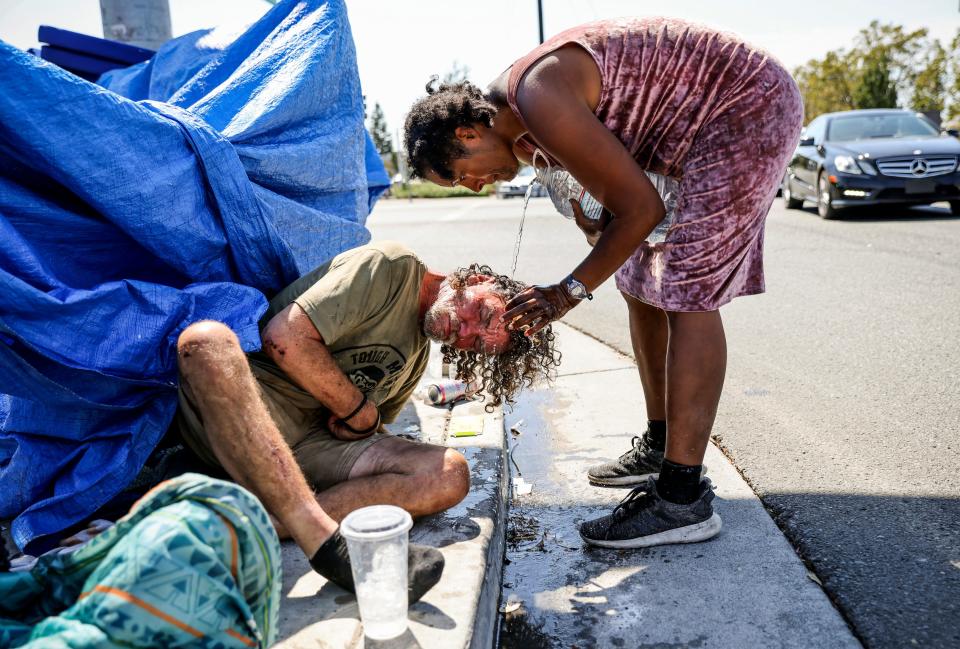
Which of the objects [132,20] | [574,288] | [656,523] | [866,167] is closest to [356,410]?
[574,288]

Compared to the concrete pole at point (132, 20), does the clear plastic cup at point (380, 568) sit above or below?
below

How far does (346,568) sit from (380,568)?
18cm

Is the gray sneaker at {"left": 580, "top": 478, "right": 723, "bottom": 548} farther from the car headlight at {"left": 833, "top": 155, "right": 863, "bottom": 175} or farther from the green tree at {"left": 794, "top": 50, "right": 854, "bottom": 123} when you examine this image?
the green tree at {"left": 794, "top": 50, "right": 854, "bottom": 123}

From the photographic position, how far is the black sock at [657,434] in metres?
2.86

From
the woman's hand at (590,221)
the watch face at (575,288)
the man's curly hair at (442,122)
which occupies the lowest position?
the watch face at (575,288)

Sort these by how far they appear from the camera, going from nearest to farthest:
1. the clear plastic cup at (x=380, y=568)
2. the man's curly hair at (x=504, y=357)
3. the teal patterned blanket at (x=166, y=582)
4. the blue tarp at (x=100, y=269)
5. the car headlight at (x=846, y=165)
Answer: the teal patterned blanket at (x=166, y=582) < the clear plastic cup at (x=380, y=568) < the blue tarp at (x=100, y=269) < the man's curly hair at (x=504, y=357) < the car headlight at (x=846, y=165)

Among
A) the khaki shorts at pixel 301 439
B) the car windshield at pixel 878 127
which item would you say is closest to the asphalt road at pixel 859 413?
the khaki shorts at pixel 301 439

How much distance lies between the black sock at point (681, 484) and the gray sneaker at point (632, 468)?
40 centimetres

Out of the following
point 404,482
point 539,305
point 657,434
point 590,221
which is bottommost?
point 657,434

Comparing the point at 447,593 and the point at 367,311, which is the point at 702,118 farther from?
the point at 447,593

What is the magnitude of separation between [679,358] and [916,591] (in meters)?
0.86

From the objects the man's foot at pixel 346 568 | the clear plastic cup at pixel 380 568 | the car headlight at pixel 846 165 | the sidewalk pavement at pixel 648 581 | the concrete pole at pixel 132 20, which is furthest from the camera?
the car headlight at pixel 846 165

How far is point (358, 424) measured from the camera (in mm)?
2471

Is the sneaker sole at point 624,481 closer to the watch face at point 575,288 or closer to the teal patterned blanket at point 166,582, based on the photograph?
the watch face at point 575,288
